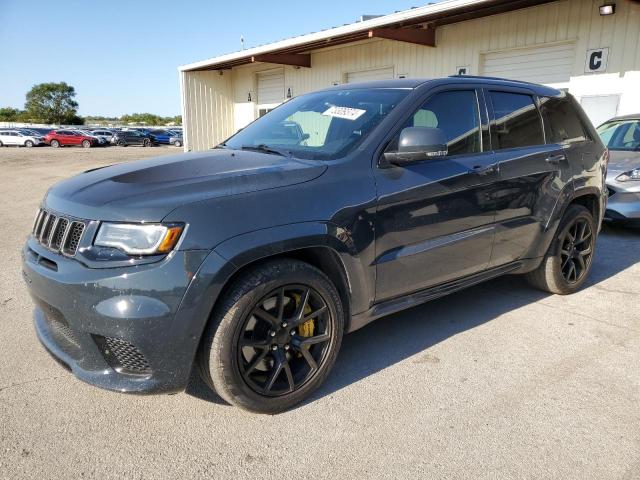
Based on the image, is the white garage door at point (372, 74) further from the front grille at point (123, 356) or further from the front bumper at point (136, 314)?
the front grille at point (123, 356)

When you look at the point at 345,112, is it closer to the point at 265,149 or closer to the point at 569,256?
the point at 265,149

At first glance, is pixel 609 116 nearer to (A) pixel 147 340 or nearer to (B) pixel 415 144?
(B) pixel 415 144

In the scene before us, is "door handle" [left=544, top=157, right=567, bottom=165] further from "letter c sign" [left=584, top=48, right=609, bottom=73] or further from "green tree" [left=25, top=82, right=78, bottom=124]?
"green tree" [left=25, top=82, right=78, bottom=124]

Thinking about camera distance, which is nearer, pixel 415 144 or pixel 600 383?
pixel 415 144

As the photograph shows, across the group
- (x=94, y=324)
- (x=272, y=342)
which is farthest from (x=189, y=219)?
(x=272, y=342)

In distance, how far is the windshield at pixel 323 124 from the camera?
3.01 meters

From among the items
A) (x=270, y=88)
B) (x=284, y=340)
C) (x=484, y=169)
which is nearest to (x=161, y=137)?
(x=270, y=88)

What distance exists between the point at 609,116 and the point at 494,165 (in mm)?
7062

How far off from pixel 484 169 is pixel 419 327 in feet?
4.14

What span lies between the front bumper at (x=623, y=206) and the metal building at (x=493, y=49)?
325 centimetres

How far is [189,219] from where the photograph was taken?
222 cm

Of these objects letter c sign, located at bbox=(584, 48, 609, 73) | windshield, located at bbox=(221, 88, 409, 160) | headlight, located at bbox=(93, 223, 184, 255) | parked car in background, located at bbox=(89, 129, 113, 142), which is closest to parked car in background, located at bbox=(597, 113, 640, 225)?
letter c sign, located at bbox=(584, 48, 609, 73)

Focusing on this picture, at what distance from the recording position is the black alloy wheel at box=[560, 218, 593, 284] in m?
4.31

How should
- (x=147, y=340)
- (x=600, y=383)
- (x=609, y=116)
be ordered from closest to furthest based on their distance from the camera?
1. (x=147, y=340)
2. (x=600, y=383)
3. (x=609, y=116)
